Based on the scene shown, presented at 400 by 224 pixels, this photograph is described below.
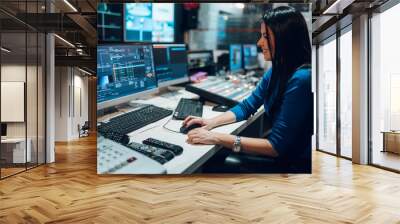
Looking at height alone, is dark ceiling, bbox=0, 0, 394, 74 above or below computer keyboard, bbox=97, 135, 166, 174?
above

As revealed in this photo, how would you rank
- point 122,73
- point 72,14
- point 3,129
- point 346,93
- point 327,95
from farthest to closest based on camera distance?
1. point 327,95
2. point 346,93
3. point 72,14
4. point 3,129
5. point 122,73

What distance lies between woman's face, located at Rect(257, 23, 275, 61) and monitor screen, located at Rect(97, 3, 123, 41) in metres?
2.12

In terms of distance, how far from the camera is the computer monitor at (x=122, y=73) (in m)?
5.60

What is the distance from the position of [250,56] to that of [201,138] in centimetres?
143

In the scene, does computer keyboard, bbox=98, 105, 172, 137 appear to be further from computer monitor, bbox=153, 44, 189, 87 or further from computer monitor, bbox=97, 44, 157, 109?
computer monitor, bbox=153, 44, 189, 87

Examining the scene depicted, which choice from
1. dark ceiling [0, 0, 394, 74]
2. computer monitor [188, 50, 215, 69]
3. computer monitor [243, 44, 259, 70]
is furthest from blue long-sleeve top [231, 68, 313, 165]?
dark ceiling [0, 0, 394, 74]

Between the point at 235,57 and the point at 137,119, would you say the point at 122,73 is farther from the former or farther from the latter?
the point at 235,57

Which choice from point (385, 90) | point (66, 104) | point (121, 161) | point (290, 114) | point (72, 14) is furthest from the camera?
point (66, 104)

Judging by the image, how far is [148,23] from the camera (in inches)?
223

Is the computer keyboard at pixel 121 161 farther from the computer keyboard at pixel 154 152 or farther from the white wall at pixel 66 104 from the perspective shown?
the white wall at pixel 66 104

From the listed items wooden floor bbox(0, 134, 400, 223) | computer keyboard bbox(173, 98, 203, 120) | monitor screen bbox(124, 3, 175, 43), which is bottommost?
wooden floor bbox(0, 134, 400, 223)

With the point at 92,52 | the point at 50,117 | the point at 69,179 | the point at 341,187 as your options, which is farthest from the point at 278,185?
the point at 92,52

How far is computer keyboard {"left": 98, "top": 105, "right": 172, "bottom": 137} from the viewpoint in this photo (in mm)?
5602

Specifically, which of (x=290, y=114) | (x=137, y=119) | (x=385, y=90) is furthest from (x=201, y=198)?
(x=385, y=90)
